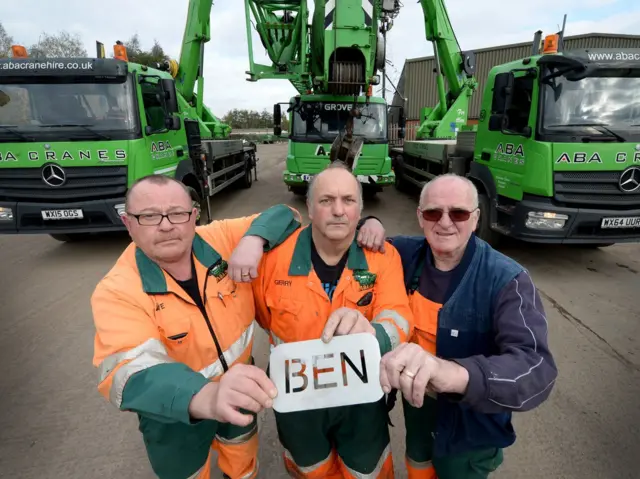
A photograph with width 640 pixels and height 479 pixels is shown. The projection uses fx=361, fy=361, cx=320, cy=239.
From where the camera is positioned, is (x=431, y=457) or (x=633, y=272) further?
(x=633, y=272)

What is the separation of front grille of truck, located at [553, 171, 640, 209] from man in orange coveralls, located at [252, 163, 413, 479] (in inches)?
137

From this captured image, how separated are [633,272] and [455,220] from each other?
15.2 feet

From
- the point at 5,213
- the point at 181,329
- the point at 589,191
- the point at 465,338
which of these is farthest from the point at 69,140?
the point at 589,191

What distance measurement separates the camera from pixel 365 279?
1.55 metres

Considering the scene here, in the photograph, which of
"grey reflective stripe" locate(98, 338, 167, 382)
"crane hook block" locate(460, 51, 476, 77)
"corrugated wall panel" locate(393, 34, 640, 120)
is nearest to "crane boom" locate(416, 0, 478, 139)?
"crane hook block" locate(460, 51, 476, 77)

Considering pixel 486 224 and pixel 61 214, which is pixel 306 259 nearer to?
pixel 486 224

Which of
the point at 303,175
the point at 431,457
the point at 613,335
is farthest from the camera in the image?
the point at 303,175

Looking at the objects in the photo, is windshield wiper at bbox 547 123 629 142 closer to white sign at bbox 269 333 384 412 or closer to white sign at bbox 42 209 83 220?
white sign at bbox 269 333 384 412

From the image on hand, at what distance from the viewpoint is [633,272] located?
4.55m

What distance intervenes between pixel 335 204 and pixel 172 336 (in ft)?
2.77

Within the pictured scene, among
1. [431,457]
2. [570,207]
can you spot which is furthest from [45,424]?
[570,207]

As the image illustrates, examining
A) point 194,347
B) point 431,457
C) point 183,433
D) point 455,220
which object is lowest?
point 431,457

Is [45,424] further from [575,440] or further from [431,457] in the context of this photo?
[575,440]

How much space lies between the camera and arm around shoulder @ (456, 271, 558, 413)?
1.02 metres
